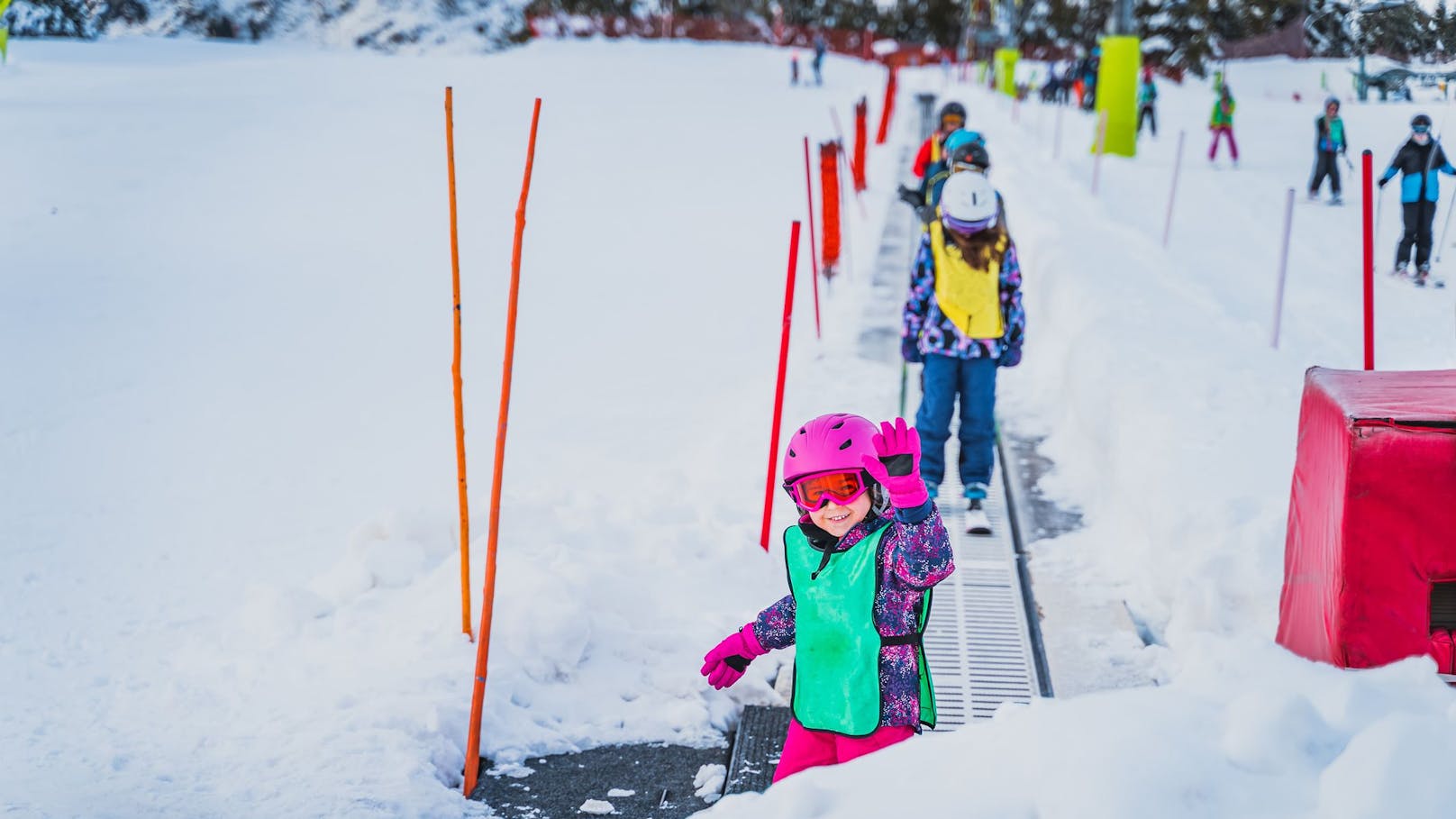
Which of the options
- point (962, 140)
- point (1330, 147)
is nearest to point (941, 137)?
point (1330, 147)

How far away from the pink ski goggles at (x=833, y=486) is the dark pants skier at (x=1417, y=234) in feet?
12.2

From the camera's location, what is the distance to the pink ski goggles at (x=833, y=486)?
2.92m

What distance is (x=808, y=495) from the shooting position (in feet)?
9.68

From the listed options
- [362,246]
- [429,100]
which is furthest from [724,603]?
[429,100]

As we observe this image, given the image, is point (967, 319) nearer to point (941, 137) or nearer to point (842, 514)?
point (842, 514)

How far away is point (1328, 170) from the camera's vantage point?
26.4ft

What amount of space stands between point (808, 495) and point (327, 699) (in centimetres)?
205

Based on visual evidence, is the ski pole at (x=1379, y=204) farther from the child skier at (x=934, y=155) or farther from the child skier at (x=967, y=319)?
the child skier at (x=934, y=155)

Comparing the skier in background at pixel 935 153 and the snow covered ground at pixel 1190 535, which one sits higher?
the skier in background at pixel 935 153

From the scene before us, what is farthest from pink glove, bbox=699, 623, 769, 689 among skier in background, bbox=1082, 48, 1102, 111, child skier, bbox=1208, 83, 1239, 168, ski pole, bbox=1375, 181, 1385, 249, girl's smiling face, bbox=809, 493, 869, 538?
skier in background, bbox=1082, 48, 1102, 111

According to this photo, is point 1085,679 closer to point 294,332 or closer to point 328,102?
point 294,332

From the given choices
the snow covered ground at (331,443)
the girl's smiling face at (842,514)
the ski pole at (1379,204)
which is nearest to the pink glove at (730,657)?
the girl's smiling face at (842,514)

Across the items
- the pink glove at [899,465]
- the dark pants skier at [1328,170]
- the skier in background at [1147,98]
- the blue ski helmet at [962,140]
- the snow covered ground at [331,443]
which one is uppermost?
the skier in background at [1147,98]

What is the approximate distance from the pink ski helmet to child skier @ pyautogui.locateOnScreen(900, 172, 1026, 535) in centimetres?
258
